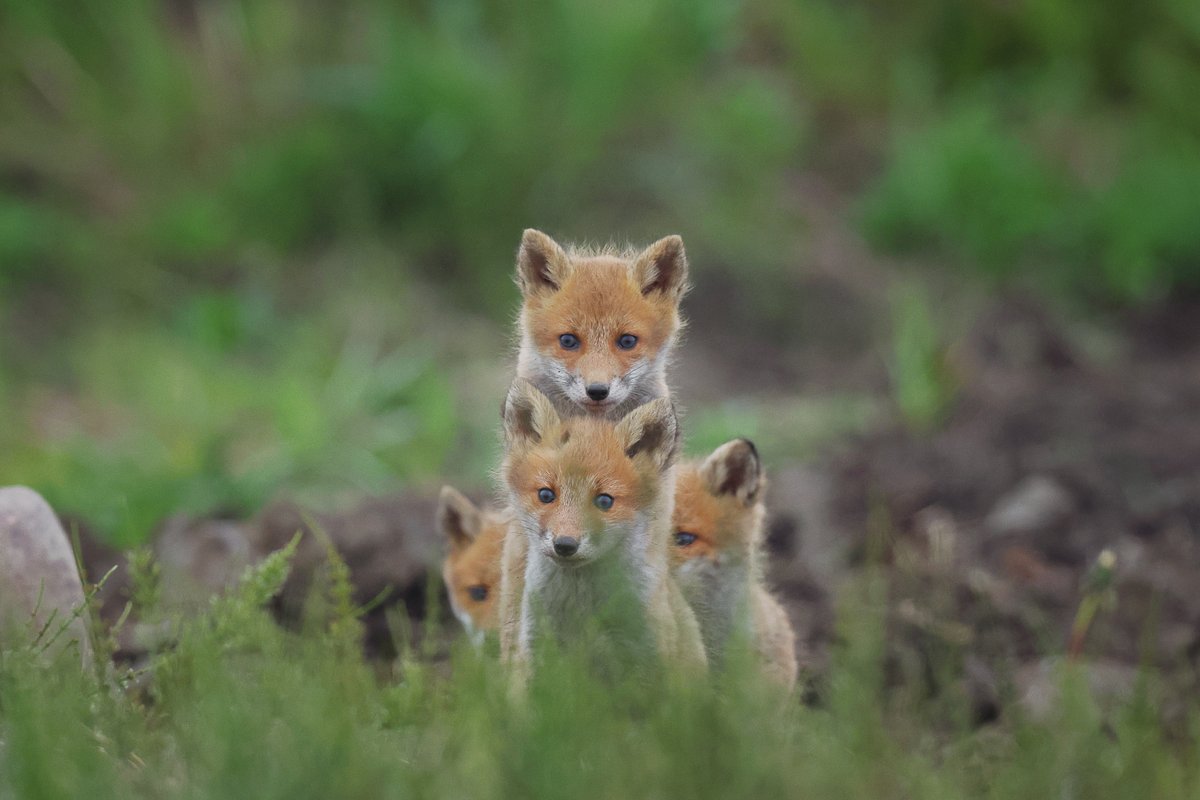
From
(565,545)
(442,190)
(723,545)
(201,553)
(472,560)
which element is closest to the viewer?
(565,545)

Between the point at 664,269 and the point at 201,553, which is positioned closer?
the point at 664,269

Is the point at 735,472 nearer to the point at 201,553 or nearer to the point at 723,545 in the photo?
the point at 723,545

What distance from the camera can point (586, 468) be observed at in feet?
12.8

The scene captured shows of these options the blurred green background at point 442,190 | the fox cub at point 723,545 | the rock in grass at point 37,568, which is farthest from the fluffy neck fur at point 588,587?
the blurred green background at point 442,190

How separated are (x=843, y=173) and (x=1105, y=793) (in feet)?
30.9

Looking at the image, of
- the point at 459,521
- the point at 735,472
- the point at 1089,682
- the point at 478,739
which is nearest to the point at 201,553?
the point at 459,521

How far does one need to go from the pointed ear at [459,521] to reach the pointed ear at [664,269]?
121 centimetres

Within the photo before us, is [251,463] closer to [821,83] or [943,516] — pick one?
[943,516]

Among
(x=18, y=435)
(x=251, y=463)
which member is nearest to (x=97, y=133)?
(x=18, y=435)

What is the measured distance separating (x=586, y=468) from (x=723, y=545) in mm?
1041

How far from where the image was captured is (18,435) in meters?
8.27

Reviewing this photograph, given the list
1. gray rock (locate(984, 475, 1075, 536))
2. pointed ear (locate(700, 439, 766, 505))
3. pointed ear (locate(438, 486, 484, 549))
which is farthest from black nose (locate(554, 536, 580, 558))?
gray rock (locate(984, 475, 1075, 536))

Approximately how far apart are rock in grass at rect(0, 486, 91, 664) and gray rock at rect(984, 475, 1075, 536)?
4.38 meters

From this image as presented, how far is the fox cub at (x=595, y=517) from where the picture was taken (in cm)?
388
